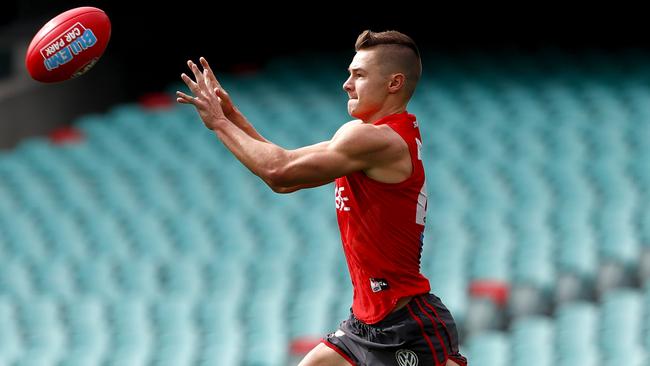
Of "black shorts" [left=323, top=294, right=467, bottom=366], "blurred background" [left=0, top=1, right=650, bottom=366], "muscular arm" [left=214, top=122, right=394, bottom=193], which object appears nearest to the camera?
"muscular arm" [left=214, top=122, right=394, bottom=193]

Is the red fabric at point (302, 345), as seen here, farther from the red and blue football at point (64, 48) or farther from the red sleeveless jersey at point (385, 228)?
the red and blue football at point (64, 48)

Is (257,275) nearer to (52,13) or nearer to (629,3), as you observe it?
(52,13)

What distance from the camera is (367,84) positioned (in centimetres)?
385

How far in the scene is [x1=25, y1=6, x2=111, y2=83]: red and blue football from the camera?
13.4ft

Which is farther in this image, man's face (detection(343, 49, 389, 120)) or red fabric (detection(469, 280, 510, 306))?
red fabric (detection(469, 280, 510, 306))

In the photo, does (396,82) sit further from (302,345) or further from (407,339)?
(302,345)

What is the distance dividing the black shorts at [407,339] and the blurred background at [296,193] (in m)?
2.20

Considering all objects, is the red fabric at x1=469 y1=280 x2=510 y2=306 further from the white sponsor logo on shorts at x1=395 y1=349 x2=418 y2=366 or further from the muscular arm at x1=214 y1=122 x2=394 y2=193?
the muscular arm at x1=214 y1=122 x2=394 y2=193

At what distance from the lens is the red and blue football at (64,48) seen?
13.4 ft

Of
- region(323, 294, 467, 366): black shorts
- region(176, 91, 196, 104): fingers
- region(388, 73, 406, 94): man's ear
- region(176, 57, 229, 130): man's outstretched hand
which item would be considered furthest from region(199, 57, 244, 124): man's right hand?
region(323, 294, 467, 366): black shorts

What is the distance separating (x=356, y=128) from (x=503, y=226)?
4892 mm

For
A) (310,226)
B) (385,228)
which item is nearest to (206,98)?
(385,228)

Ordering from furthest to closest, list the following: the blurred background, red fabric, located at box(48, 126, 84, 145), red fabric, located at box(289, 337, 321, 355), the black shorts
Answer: red fabric, located at box(48, 126, 84, 145)
the blurred background
red fabric, located at box(289, 337, 321, 355)
the black shorts

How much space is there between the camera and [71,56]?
4.11 meters
